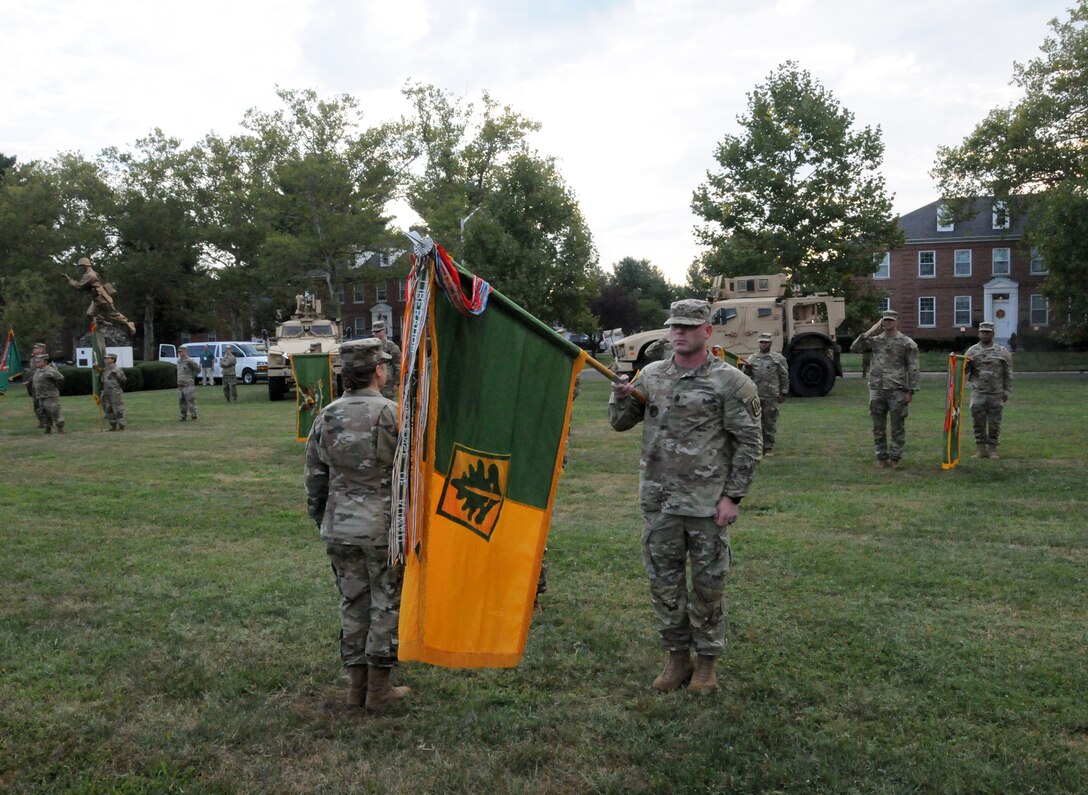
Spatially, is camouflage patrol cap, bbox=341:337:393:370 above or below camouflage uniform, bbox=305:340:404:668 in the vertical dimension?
above

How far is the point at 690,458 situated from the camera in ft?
15.2

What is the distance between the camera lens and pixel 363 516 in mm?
4406

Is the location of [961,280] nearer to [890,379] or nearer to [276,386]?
[276,386]

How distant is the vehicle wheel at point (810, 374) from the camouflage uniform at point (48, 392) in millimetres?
16959

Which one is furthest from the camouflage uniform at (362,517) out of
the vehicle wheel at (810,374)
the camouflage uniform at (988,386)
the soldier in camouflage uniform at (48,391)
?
the vehicle wheel at (810,374)

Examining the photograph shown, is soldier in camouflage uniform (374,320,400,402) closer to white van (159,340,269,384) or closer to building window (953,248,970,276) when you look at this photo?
white van (159,340,269,384)

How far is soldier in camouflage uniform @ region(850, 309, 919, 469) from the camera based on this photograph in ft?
36.9

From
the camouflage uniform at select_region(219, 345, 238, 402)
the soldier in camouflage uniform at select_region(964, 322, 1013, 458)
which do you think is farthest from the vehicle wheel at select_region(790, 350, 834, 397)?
the camouflage uniform at select_region(219, 345, 238, 402)

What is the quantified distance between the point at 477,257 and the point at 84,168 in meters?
33.7

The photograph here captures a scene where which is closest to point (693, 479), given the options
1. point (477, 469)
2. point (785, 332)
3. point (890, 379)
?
point (477, 469)

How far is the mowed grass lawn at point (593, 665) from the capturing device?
3.88 metres

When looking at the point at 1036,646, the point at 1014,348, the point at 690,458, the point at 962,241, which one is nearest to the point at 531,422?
the point at 690,458

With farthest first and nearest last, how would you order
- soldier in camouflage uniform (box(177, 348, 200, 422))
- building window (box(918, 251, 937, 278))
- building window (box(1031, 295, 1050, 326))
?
building window (box(918, 251, 937, 278)) < building window (box(1031, 295, 1050, 326)) < soldier in camouflage uniform (box(177, 348, 200, 422))

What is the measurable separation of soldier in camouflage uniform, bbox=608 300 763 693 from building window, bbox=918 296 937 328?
51676mm
